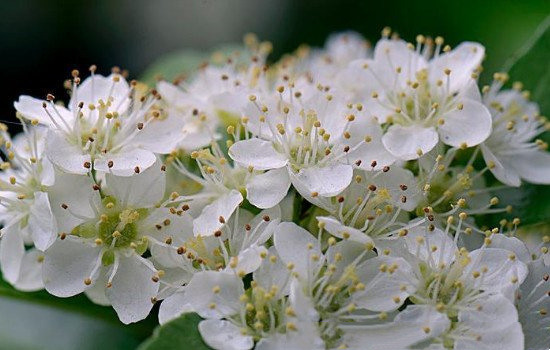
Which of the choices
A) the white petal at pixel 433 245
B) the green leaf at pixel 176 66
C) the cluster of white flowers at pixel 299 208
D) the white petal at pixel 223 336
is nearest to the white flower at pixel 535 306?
the cluster of white flowers at pixel 299 208

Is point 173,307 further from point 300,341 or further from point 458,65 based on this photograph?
point 458,65

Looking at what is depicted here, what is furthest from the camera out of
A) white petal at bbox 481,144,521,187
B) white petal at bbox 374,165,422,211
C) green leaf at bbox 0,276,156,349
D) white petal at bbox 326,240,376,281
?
green leaf at bbox 0,276,156,349

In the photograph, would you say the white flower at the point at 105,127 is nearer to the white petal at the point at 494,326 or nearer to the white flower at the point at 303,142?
the white flower at the point at 303,142

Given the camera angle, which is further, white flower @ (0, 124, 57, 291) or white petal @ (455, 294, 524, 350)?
white flower @ (0, 124, 57, 291)

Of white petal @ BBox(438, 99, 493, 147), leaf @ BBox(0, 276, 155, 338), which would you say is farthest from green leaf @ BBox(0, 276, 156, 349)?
white petal @ BBox(438, 99, 493, 147)

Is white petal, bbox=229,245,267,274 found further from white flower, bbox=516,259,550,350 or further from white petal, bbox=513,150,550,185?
white petal, bbox=513,150,550,185

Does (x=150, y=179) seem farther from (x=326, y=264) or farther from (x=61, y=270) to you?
(x=326, y=264)
